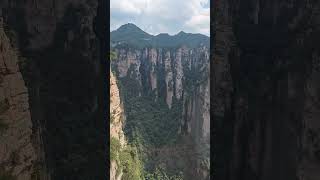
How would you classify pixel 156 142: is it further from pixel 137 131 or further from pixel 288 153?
pixel 288 153

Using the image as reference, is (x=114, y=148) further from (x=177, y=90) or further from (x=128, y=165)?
(x=177, y=90)

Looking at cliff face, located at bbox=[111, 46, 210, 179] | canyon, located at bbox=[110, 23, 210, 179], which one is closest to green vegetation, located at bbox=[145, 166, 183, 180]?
canyon, located at bbox=[110, 23, 210, 179]

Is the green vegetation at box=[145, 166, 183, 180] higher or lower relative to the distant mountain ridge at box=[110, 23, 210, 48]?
lower

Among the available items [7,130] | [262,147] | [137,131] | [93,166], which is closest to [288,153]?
[262,147]

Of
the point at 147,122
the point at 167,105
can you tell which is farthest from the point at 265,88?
the point at 167,105

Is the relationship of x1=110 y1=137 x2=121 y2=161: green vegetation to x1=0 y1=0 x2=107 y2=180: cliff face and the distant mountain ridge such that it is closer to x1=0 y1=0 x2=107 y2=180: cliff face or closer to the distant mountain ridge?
x1=0 y1=0 x2=107 y2=180: cliff face

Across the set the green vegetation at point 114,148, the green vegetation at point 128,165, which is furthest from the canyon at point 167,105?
the green vegetation at point 114,148

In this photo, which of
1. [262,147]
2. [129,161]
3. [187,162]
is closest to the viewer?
[262,147]
